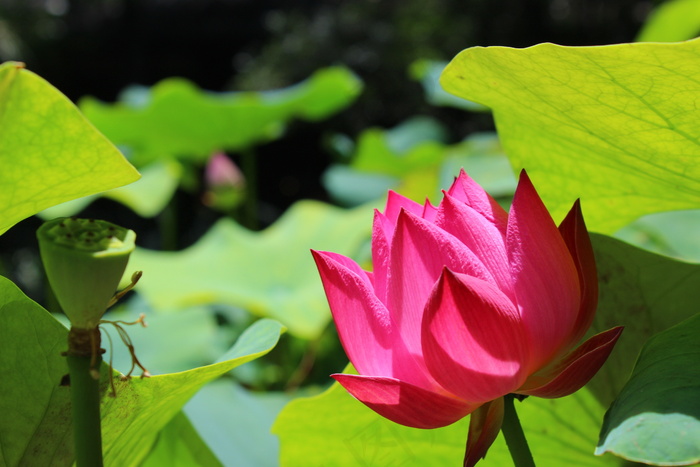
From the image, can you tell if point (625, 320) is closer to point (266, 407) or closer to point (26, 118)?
point (26, 118)

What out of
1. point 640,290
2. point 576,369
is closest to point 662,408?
point 576,369

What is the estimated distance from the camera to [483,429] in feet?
0.80

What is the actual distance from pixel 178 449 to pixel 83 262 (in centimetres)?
20

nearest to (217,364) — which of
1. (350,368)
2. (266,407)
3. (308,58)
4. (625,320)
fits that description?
(350,368)

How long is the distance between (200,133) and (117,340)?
101 cm

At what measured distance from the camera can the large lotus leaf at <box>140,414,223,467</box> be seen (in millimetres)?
384

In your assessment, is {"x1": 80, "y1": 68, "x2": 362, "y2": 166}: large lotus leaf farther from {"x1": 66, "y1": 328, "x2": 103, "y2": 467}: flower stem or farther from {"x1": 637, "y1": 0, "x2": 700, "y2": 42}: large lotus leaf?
{"x1": 66, "y1": 328, "x2": 103, "y2": 467}: flower stem

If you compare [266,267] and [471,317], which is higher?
[471,317]

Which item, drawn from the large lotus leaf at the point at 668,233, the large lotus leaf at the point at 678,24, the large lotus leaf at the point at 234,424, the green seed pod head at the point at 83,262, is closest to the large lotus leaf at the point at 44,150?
the green seed pod head at the point at 83,262

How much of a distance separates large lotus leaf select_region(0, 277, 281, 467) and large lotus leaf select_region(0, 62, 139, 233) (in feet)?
0.17

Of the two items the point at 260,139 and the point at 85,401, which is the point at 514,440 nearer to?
the point at 85,401

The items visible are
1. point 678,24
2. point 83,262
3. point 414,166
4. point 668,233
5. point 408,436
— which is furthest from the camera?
point 414,166

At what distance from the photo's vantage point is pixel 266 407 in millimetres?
650

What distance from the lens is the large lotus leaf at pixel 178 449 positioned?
1.26 feet
